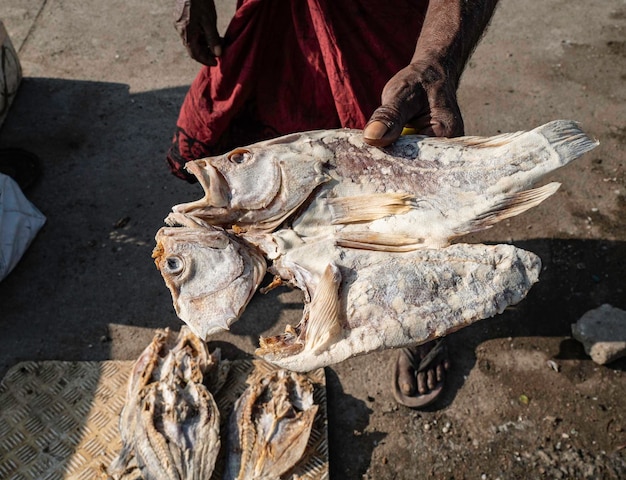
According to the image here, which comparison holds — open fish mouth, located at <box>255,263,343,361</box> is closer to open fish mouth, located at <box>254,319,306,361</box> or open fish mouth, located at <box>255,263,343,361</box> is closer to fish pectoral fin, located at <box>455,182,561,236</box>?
open fish mouth, located at <box>254,319,306,361</box>

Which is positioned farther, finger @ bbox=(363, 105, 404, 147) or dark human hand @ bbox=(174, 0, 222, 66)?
dark human hand @ bbox=(174, 0, 222, 66)

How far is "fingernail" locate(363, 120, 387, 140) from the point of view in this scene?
5.94ft

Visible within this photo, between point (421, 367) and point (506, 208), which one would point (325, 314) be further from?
point (421, 367)

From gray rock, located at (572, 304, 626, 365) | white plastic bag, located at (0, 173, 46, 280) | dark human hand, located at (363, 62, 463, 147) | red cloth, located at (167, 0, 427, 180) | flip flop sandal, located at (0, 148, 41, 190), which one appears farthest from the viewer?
flip flop sandal, located at (0, 148, 41, 190)

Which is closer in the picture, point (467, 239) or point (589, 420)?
point (589, 420)

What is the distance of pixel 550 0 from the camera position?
613 cm

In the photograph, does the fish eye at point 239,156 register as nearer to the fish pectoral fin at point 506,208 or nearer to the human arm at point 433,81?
the human arm at point 433,81

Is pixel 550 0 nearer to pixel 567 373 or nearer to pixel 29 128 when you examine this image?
pixel 567 373

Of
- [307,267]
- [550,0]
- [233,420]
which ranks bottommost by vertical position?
[233,420]

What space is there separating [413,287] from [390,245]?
0.60ft

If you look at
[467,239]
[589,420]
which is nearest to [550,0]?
[467,239]

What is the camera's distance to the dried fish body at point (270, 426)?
8.70 ft

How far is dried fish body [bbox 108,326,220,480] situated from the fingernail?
1.72 m

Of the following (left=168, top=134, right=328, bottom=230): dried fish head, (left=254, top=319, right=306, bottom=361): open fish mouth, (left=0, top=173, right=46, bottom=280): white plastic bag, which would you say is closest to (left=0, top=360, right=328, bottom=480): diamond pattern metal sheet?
(left=0, top=173, right=46, bottom=280): white plastic bag
